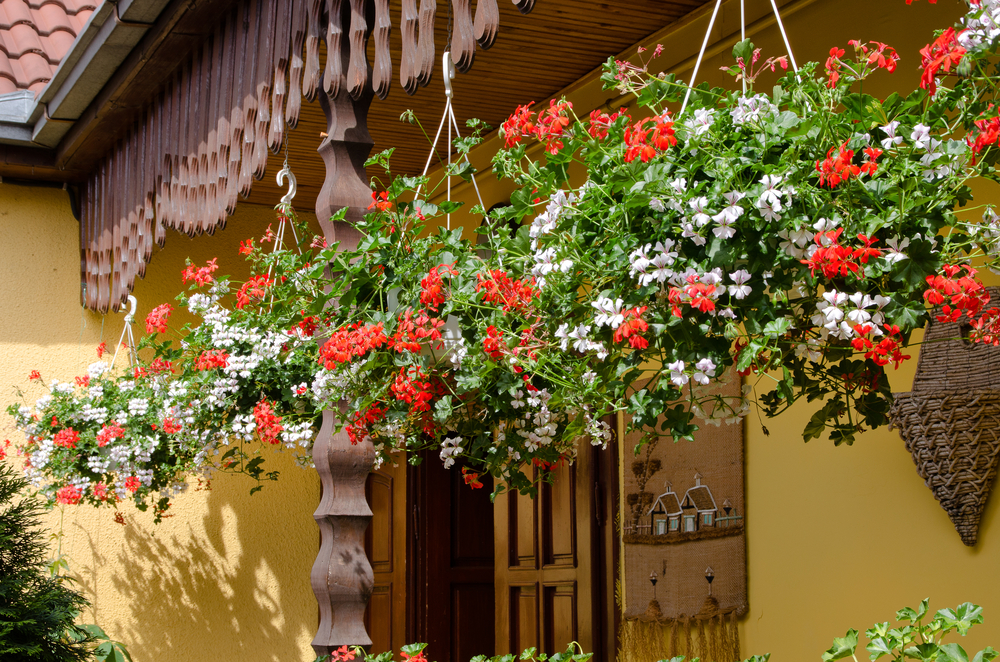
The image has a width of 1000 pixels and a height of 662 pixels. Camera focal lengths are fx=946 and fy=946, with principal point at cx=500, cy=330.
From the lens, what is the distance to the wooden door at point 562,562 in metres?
3.83

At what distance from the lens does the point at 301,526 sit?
5.24m

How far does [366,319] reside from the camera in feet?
6.08

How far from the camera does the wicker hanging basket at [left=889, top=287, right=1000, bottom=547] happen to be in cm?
246

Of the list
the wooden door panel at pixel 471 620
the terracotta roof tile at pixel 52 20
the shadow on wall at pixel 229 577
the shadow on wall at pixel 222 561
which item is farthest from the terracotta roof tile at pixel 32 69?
the wooden door panel at pixel 471 620

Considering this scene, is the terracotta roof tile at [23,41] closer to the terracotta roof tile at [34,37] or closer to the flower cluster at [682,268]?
the terracotta roof tile at [34,37]

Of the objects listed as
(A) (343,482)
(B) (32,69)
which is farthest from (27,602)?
(B) (32,69)

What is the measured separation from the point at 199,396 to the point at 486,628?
321cm

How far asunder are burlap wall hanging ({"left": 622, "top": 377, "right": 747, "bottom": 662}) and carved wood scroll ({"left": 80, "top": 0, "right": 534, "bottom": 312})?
1570 millimetres

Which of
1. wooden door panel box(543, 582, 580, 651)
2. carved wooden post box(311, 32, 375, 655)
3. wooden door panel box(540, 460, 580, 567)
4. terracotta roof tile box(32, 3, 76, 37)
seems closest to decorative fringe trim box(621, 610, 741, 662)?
wooden door panel box(543, 582, 580, 651)

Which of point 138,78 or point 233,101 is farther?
point 138,78

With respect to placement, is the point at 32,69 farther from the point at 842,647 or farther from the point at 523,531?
the point at 842,647

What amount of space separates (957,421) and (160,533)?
384 cm

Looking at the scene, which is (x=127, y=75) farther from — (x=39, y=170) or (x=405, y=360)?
(x=405, y=360)

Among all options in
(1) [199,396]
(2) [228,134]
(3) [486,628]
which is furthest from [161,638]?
(2) [228,134]
